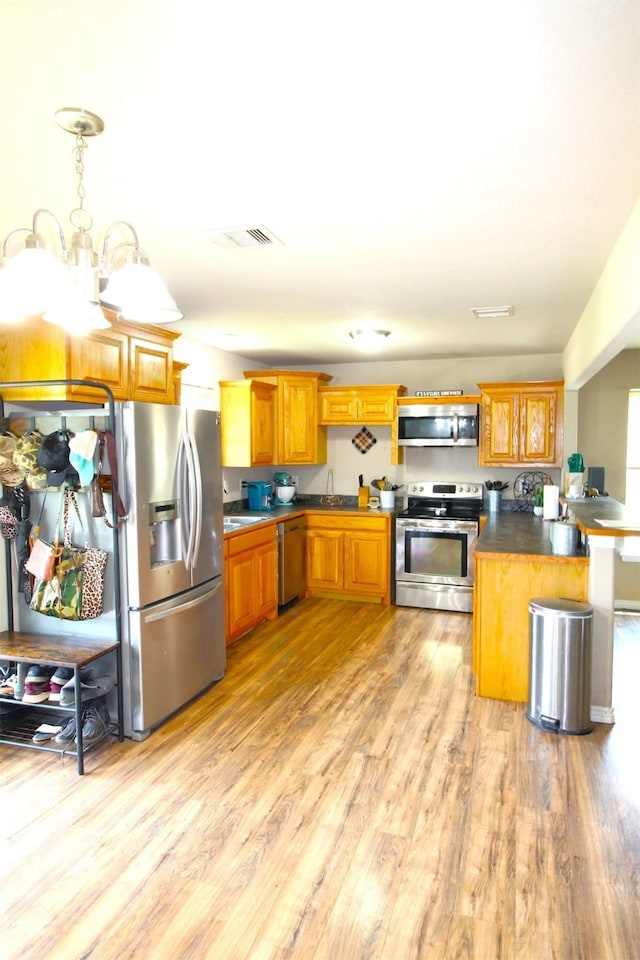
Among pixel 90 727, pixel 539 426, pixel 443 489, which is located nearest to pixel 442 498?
pixel 443 489

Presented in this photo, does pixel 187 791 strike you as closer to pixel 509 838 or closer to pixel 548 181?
pixel 509 838

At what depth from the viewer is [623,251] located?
2447 millimetres

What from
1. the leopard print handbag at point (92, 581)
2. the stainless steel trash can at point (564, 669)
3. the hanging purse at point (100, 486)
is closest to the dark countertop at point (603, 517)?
the stainless steel trash can at point (564, 669)

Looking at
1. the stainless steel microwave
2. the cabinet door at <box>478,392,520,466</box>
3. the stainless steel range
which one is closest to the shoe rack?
the stainless steel range

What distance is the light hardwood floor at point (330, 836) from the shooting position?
177cm

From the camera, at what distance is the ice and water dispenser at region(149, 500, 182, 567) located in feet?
10.2

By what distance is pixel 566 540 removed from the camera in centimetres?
338

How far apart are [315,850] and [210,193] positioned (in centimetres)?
242

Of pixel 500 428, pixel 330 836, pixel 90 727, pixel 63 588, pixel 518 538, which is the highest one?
pixel 500 428

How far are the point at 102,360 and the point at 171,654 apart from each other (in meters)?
1.65

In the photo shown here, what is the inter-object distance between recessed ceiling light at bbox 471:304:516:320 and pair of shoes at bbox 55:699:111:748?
3270 mm

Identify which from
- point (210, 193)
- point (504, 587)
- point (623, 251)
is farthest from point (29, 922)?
point (623, 251)

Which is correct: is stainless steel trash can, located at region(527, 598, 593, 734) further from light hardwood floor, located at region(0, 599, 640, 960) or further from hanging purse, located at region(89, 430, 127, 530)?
hanging purse, located at region(89, 430, 127, 530)

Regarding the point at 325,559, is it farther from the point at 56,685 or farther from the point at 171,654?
the point at 56,685
